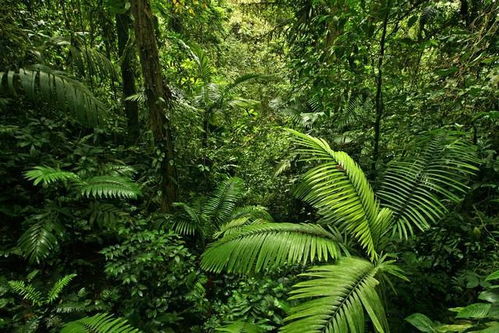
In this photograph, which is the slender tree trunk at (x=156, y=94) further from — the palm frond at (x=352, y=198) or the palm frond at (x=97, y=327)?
the palm frond at (x=352, y=198)

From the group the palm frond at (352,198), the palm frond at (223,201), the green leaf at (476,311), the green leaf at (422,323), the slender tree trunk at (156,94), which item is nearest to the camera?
the green leaf at (476,311)

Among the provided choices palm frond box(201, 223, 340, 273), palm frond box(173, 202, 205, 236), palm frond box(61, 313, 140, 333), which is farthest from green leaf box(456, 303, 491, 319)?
palm frond box(173, 202, 205, 236)

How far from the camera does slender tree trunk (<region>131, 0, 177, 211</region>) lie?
107 inches

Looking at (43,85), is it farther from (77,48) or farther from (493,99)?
(493,99)

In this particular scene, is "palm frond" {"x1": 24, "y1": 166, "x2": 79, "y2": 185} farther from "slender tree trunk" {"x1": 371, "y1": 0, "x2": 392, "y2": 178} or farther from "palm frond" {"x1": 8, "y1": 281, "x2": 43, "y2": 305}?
"slender tree trunk" {"x1": 371, "y1": 0, "x2": 392, "y2": 178}

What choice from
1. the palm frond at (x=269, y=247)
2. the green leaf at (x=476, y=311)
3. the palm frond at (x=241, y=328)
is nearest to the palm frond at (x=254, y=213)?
the palm frond at (x=269, y=247)

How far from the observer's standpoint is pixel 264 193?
165 inches

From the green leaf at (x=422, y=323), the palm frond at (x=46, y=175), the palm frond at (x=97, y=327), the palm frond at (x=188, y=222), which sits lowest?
the palm frond at (x=97, y=327)

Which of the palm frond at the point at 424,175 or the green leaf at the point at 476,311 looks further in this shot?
the palm frond at the point at 424,175

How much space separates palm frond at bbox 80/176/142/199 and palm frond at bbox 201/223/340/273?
108 centimetres

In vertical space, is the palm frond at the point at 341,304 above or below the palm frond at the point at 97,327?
above

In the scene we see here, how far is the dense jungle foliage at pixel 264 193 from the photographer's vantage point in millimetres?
1819

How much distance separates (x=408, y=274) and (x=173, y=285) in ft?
5.85

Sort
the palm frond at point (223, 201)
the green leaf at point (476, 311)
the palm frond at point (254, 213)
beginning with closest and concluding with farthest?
the green leaf at point (476, 311), the palm frond at point (254, 213), the palm frond at point (223, 201)
